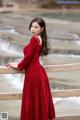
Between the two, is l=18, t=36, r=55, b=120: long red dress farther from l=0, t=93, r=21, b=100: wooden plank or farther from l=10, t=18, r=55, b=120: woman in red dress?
l=0, t=93, r=21, b=100: wooden plank

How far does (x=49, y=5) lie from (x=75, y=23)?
9993mm

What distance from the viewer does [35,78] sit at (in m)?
4.05

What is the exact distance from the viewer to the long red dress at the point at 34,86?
402cm

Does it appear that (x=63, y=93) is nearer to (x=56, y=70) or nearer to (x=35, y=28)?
(x=56, y=70)

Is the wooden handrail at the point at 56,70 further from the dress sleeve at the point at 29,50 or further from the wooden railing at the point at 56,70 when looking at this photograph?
the dress sleeve at the point at 29,50

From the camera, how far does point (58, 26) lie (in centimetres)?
2069

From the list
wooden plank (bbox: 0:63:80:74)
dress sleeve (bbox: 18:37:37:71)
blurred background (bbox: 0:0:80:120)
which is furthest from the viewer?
blurred background (bbox: 0:0:80:120)

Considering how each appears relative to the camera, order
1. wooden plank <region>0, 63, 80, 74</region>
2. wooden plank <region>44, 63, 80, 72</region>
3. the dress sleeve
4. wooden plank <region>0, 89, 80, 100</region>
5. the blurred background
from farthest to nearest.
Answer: the blurred background < wooden plank <region>0, 89, 80, 100</region> < wooden plank <region>44, 63, 80, 72</region> < wooden plank <region>0, 63, 80, 74</region> < the dress sleeve

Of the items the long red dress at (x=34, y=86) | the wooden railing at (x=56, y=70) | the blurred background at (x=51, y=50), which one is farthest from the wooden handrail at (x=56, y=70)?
the blurred background at (x=51, y=50)

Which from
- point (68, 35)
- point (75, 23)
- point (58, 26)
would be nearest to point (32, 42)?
point (68, 35)

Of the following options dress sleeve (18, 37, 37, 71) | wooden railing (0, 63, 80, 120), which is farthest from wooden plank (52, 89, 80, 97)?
dress sleeve (18, 37, 37, 71)

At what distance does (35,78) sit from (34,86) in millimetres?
77

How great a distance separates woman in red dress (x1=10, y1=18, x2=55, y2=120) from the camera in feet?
13.2

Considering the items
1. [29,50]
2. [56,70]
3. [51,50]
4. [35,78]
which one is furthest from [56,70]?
[51,50]
